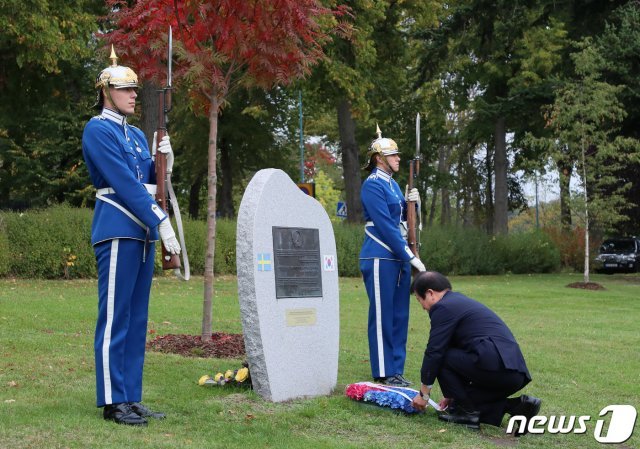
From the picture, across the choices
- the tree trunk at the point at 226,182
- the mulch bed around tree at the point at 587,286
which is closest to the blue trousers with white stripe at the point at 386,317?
the mulch bed around tree at the point at 587,286

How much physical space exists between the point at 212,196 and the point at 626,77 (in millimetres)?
22127

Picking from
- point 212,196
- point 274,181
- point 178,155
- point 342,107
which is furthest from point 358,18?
point 274,181

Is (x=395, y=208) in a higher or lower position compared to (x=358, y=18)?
lower

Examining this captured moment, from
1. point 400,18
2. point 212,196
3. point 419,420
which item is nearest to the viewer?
point 419,420

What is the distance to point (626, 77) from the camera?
95.0 ft

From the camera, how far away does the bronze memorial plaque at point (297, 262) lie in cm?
768

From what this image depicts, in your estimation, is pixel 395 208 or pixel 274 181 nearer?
pixel 274 181

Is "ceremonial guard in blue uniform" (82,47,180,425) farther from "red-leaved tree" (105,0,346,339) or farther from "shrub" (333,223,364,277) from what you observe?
"shrub" (333,223,364,277)

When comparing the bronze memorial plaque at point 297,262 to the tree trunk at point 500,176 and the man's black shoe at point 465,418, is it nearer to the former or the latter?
the man's black shoe at point 465,418

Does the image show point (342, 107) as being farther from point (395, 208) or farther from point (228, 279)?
point (395, 208)

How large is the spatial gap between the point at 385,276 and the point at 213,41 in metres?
3.75

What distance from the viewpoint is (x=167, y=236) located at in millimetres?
6461

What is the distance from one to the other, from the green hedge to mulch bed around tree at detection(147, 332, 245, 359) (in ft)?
36.3

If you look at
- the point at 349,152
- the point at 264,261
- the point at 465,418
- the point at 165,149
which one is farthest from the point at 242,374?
the point at 349,152
